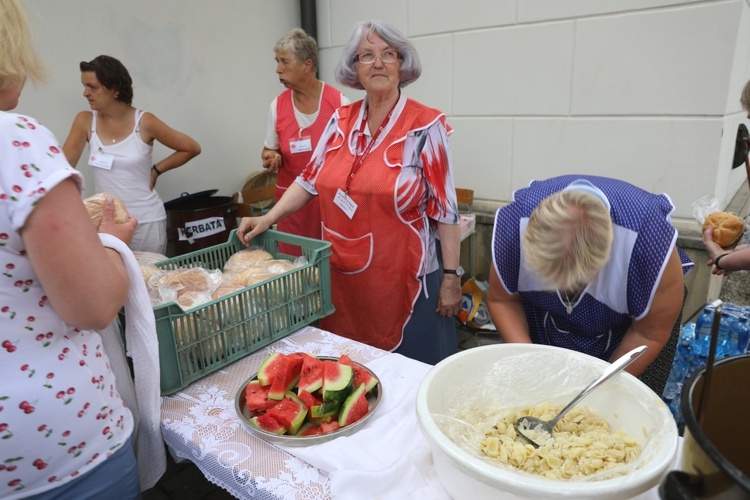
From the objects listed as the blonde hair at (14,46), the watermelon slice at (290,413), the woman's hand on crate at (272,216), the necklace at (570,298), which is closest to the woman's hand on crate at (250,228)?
the woman's hand on crate at (272,216)

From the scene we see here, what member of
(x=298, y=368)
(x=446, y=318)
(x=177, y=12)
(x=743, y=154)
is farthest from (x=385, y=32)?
(x=743, y=154)

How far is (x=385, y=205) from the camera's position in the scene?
6.90ft

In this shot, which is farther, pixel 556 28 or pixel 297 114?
pixel 556 28

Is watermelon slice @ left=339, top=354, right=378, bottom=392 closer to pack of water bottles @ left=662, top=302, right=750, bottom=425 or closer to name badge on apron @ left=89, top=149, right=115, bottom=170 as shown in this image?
pack of water bottles @ left=662, top=302, right=750, bottom=425

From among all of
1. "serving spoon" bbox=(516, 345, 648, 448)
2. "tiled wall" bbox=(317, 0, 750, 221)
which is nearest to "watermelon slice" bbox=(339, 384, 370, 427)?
"serving spoon" bbox=(516, 345, 648, 448)

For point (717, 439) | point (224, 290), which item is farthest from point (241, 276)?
point (717, 439)

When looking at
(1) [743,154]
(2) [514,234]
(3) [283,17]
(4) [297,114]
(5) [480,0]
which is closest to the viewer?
(2) [514,234]

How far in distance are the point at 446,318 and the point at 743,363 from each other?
1681 mm

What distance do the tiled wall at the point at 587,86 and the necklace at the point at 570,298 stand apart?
7.19ft

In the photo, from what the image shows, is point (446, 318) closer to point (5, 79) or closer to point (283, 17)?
point (5, 79)

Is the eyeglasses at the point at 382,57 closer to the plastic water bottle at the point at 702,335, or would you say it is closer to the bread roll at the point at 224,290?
the bread roll at the point at 224,290

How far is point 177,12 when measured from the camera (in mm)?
3771

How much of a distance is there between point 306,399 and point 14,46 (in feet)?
3.27

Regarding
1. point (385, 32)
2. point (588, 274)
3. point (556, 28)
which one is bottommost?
point (588, 274)
